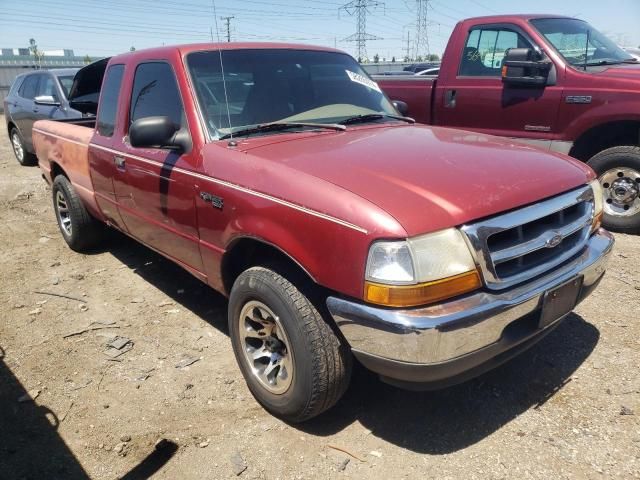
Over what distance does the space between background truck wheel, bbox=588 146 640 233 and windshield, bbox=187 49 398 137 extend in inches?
103

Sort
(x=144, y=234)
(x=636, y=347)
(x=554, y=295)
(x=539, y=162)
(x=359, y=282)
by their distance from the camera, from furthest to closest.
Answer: (x=144, y=234) → (x=636, y=347) → (x=539, y=162) → (x=554, y=295) → (x=359, y=282)

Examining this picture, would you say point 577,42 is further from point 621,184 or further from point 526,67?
point 621,184

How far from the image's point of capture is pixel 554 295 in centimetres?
233

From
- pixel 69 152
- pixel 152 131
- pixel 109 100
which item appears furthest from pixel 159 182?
pixel 69 152

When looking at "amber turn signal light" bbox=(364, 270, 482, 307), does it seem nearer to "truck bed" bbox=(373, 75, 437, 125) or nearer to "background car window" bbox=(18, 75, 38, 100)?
"truck bed" bbox=(373, 75, 437, 125)

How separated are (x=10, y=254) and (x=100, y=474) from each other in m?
3.87

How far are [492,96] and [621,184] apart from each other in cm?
160

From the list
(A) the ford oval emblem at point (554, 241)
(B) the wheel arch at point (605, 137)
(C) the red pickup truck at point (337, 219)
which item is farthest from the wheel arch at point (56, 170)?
(B) the wheel arch at point (605, 137)

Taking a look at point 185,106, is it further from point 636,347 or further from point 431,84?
point 431,84

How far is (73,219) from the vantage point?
16.5 ft

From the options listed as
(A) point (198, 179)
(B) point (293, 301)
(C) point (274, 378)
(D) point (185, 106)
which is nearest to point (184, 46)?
(D) point (185, 106)

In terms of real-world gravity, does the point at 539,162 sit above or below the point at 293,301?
above

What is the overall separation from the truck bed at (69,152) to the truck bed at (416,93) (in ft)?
12.0

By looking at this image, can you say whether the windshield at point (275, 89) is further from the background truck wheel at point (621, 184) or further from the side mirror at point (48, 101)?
the side mirror at point (48, 101)
